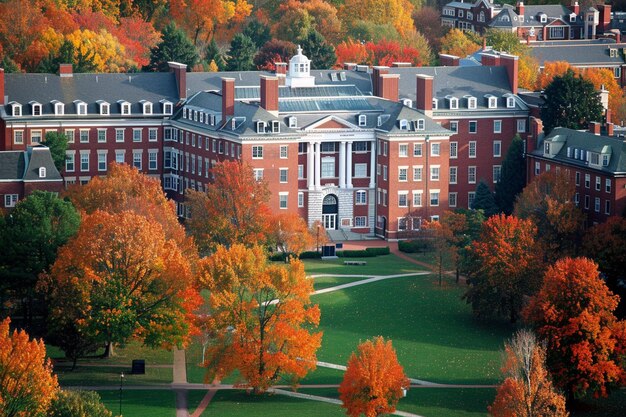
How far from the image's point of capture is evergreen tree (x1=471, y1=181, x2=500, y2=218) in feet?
502

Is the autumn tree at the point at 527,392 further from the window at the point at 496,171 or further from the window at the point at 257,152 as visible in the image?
the window at the point at 496,171

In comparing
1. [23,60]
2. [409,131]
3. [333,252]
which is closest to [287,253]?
[333,252]

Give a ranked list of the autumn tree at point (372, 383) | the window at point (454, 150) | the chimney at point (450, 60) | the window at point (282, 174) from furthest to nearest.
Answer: the chimney at point (450, 60), the window at point (454, 150), the window at point (282, 174), the autumn tree at point (372, 383)

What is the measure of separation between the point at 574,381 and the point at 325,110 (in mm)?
52287

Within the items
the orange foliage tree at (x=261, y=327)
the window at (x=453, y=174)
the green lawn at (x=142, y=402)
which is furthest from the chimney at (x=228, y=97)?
the green lawn at (x=142, y=402)

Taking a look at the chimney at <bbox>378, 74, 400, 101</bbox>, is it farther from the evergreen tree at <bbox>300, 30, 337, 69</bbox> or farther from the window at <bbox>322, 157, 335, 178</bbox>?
the evergreen tree at <bbox>300, 30, 337, 69</bbox>

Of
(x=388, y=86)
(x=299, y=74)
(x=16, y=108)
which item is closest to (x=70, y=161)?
(x=16, y=108)

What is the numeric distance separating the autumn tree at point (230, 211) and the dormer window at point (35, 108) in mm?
21350

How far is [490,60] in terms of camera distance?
563 ft

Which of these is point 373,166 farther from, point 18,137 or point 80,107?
point 18,137

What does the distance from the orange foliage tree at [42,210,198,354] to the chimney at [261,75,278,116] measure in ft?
122

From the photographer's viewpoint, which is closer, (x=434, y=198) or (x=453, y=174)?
(x=434, y=198)

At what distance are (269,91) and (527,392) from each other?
55945mm

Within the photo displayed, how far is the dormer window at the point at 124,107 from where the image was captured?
16275cm
